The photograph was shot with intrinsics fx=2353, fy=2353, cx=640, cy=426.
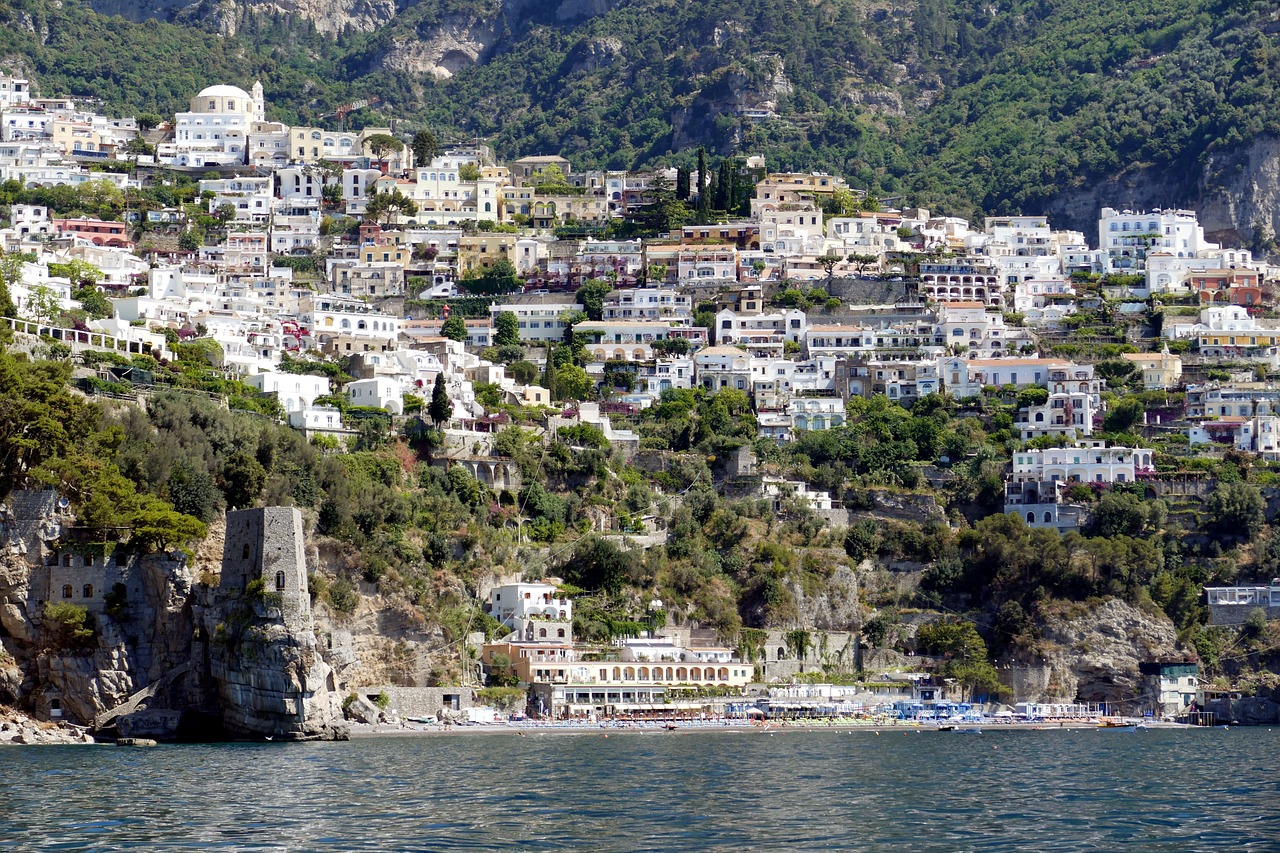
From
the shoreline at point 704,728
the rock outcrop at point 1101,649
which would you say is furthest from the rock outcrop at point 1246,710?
the rock outcrop at point 1101,649

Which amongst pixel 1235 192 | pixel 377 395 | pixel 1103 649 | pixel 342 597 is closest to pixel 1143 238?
pixel 1235 192

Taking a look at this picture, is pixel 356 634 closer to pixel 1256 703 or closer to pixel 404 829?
pixel 404 829

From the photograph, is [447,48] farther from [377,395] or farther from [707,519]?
[707,519]

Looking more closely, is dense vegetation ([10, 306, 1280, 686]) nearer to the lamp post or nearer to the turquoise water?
the lamp post

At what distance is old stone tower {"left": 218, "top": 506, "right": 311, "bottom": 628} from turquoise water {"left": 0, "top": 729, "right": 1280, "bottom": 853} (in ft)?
12.7

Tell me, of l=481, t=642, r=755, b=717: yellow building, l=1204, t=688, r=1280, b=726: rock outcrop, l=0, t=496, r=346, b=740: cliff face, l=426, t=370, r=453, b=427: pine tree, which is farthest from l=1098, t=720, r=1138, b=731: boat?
l=0, t=496, r=346, b=740: cliff face

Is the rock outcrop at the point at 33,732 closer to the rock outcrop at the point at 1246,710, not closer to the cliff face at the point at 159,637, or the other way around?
the cliff face at the point at 159,637

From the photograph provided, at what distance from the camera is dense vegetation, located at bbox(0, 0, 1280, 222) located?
129 m

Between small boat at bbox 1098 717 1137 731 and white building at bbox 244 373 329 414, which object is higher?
white building at bbox 244 373 329 414

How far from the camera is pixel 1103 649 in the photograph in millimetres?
78312

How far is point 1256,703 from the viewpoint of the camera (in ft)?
257

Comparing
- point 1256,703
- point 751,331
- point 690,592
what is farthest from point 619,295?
point 1256,703

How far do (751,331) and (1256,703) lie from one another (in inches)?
1169

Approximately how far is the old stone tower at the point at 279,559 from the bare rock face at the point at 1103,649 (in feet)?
90.8
